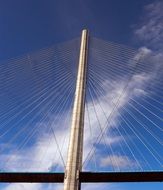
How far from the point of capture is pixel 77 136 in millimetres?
25859

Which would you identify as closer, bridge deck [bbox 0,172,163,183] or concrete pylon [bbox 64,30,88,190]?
bridge deck [bbox 0,172,163,183]

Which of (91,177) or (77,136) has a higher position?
(77,136)

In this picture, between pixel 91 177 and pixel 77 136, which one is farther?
pixel 77 136

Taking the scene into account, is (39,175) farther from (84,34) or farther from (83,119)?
(84,34)

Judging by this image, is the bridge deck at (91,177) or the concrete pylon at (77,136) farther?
the concrete pylon at (77,136)

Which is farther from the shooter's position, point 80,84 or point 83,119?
point 80,84

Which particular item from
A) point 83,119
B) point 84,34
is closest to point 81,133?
point 83,119

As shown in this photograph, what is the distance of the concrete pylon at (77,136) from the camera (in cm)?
2433

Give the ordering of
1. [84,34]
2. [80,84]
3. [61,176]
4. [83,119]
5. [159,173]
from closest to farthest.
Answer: [159,173] < [61,176] < [83,119] < [80,84] < [84,34]

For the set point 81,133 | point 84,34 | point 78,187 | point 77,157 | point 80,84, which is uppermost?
point 84,34

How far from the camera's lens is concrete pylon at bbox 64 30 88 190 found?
24.3m

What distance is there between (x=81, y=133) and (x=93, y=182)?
11.2 feet

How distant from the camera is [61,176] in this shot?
82.9 ft

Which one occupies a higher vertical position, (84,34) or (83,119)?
(84,34)
